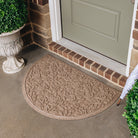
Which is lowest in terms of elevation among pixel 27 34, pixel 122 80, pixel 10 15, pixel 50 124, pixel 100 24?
pixel 50 124

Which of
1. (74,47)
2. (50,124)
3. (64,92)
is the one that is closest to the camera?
(50,124)

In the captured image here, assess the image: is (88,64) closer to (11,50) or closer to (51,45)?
(51,45)

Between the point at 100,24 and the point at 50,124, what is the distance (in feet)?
4.18

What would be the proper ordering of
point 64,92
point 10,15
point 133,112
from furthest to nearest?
point 64,92 → point 10,15 → point 133,112

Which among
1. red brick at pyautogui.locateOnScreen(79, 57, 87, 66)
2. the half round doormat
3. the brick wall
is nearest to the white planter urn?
the half round doormat

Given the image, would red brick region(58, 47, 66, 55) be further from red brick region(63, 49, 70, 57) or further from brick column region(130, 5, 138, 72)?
brick column region(130, 5, 138, 72)

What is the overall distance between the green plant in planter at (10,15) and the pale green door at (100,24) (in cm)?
66

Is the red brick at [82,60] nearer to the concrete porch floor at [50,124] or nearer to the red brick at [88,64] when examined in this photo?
the red brick at [88,64]

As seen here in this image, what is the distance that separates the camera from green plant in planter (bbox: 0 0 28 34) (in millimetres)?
2396

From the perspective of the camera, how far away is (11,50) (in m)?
2.71

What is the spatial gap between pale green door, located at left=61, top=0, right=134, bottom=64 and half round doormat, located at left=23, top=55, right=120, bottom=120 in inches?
16.0

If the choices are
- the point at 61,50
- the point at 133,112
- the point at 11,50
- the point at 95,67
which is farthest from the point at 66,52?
the point at 133,112

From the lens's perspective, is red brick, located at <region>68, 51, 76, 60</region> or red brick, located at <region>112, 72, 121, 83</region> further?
red brick, located at <region>68, 51, 76, 60</region>

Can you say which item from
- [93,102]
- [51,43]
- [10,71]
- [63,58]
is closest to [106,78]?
[93,102]
